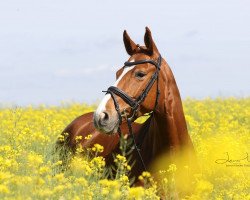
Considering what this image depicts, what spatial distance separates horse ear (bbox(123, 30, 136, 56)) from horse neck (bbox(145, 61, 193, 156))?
46 cm

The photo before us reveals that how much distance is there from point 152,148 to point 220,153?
11.4 ft

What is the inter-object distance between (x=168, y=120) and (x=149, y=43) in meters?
0.97

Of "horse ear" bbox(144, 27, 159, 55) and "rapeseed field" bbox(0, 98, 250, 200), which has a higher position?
"horse ear" bbox(144, 27, 159, 55)

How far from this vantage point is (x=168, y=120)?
255 inches

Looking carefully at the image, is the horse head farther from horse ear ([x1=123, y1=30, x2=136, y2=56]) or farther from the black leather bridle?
horse ear ([x1=123, y1=30, x2=136, y2=56])

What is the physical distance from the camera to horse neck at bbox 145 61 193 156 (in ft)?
21.3

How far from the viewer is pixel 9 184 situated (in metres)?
5.21

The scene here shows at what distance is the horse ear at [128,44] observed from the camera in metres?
6.88

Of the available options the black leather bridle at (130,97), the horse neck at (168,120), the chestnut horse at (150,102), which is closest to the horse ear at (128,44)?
the chestnut horse at (150,102)

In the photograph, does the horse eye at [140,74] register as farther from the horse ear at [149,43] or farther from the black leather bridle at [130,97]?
the horse ear at [149,43]

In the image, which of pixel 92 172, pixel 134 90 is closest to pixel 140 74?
pixel 134 90

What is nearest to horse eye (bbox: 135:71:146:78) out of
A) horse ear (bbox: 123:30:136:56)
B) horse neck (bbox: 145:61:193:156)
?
horse neck (bbox: 145:61:193:156)

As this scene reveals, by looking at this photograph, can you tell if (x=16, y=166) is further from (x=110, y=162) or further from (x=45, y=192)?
(x=45, y=192)

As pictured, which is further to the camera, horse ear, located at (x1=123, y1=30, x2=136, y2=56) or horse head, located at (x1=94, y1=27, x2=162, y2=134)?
horse ear, located at (x1=123, y1=30, x2=136, y2=56)
